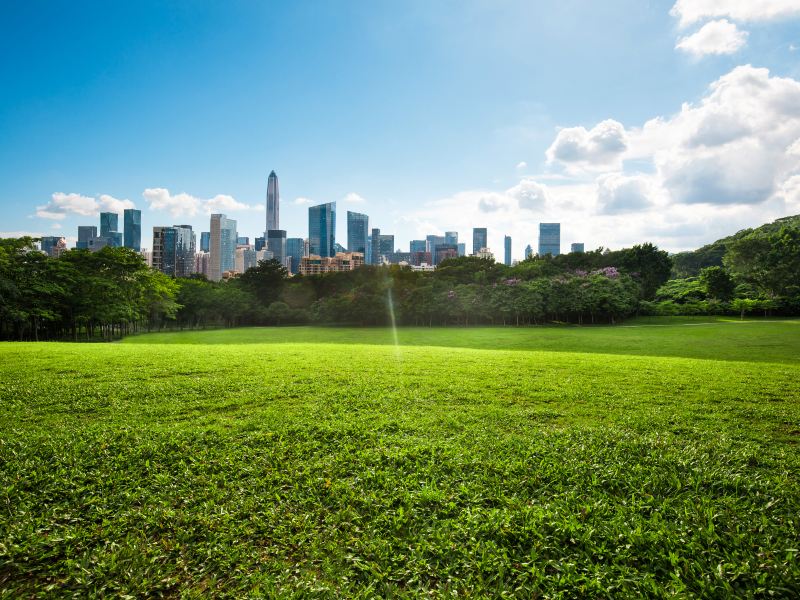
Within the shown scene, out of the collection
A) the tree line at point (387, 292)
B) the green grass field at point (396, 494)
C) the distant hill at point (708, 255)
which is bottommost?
the green grass field at point (396, 494)

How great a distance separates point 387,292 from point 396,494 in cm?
5533

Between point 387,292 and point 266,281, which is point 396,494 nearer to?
point 387,292

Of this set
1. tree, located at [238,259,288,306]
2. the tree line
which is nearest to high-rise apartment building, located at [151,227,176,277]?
tree, located at [238,259,288,306]

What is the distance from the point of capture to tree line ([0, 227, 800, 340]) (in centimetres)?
3556

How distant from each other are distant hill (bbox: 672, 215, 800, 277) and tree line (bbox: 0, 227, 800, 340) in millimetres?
27559

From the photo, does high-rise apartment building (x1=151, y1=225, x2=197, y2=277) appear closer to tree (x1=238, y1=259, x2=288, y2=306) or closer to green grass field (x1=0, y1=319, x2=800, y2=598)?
tree (x1=238, y1=259, x2=288, y2=306)

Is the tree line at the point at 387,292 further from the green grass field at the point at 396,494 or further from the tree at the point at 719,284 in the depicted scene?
the green grass field at the point at 396,494

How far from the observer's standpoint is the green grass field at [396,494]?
131 inches

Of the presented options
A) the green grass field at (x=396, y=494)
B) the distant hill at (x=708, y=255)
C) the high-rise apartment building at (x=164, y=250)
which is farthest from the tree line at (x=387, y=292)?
the high-rise apartment building at (x=164, y=250)

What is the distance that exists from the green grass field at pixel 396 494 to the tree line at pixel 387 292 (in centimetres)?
3487

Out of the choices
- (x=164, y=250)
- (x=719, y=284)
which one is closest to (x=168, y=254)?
(x=164, y=250)

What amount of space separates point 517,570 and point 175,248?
21980 centimetres

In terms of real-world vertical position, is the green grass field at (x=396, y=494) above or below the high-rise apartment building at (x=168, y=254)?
below

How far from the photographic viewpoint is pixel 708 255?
9462 cm
